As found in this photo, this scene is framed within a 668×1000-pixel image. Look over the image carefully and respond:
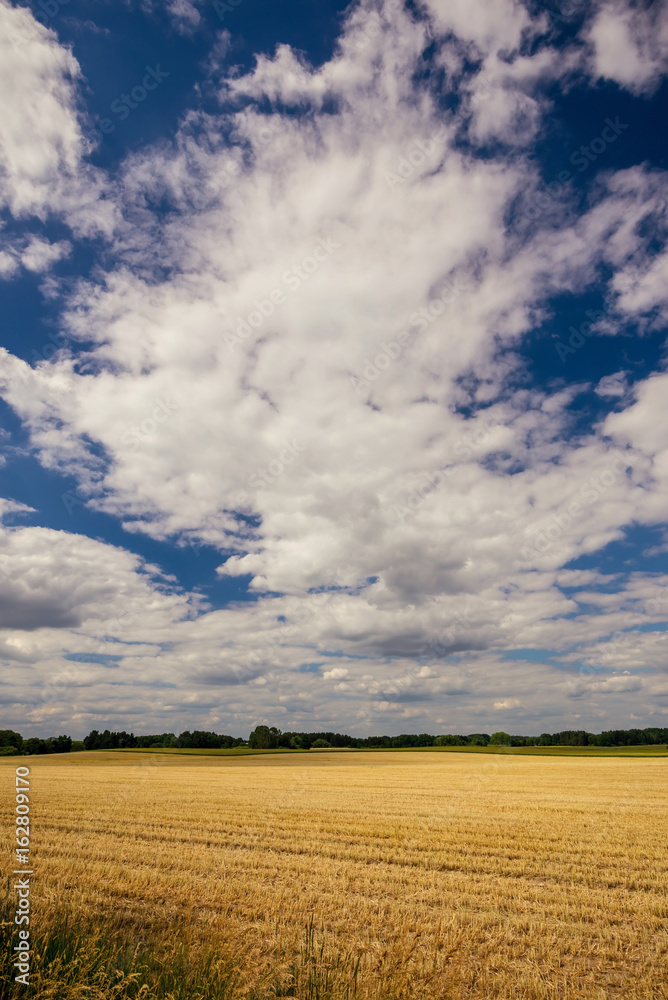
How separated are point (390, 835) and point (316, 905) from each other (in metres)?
7.64

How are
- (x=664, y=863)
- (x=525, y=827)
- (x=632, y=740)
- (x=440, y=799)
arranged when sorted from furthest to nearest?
(x=632, y=740)
(x=440, y=799)
(x=525, y=827)
(x=664, y=863)

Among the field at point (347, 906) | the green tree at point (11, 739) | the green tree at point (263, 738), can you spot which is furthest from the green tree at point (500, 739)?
the field at point (347, 906)

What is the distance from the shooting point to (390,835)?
53.1 ft

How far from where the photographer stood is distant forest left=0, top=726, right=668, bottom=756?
128m

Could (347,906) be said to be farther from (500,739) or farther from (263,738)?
(500,739)

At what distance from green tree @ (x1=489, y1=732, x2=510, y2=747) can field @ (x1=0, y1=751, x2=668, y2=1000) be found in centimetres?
14300

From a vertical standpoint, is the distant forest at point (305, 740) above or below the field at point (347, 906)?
below

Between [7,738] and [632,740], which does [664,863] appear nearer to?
[7,738]

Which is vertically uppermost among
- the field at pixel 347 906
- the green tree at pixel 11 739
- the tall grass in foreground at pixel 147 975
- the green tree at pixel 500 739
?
the tall grass in foreground at pixel 147 975

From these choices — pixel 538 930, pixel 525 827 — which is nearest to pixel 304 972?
pixel 538 930

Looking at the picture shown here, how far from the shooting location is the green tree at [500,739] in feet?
485

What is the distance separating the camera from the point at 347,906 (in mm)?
9477

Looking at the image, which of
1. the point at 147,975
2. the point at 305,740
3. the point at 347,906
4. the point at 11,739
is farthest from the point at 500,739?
the point at 147,975

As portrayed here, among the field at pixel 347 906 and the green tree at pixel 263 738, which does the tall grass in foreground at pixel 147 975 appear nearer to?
the field at pixel 347 906
